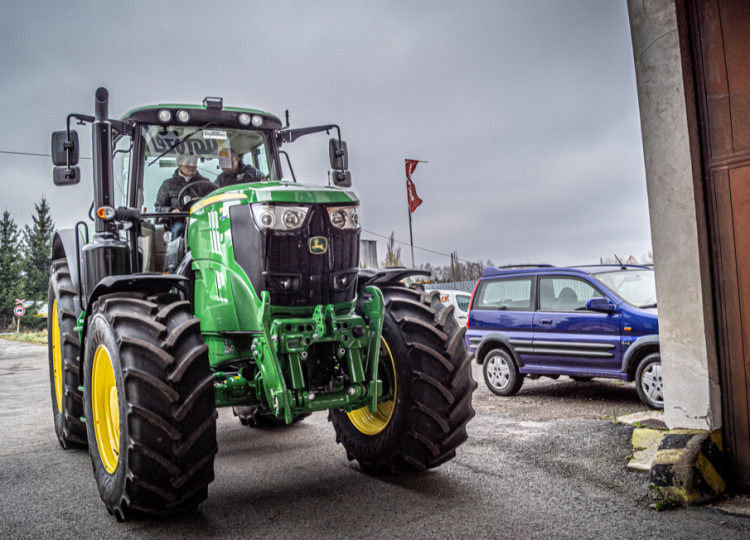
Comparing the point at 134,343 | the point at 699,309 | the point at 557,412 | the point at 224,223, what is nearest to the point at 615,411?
the point at 557,412

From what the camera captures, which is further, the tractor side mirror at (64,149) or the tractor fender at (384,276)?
the tractor side mirror at (64,149)

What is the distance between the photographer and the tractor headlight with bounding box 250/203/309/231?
13.9 ft

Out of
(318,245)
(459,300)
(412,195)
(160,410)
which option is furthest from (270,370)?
(412,195)

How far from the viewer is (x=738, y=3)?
14.5ft

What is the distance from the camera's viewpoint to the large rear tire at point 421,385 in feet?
15.0

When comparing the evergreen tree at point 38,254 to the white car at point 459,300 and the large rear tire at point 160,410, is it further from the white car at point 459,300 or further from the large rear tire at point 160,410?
the large rear tire at point 160,410

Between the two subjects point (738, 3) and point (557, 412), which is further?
point (557, 412)

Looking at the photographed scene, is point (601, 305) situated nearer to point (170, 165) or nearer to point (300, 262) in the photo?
point (300, 262)

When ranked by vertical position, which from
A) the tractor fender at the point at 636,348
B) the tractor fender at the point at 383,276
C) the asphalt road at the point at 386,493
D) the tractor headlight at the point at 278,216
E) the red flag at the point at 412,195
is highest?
the red flag at the point at 412,195

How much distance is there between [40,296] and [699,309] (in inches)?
2661

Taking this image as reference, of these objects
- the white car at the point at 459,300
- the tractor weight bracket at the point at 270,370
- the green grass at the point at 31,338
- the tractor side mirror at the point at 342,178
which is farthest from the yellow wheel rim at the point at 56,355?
the green grass at the point at 31,338

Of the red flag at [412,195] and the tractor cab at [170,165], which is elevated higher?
the red flag at [412,195]

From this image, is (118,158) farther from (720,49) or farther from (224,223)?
(720,49)

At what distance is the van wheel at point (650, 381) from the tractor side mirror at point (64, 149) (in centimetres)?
639
